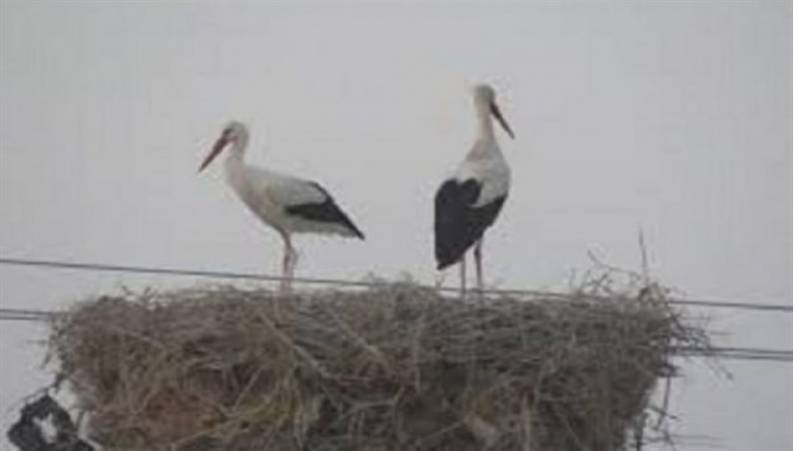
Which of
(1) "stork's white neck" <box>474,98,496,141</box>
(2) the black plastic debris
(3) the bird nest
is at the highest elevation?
(1) "stork's white neck" <box>474,98,496,141</box>

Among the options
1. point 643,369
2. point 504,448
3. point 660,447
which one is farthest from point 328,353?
point 660,447

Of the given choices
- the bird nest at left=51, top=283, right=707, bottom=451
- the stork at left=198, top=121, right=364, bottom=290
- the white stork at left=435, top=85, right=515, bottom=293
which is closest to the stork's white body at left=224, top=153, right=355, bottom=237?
the stork at left=198, top=121, right=364, bottom=290

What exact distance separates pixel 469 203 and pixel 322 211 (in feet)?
1.12

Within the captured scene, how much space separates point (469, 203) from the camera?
4312mm

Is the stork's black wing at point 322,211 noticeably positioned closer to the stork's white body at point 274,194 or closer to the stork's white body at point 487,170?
the stork's white body at point 274,194

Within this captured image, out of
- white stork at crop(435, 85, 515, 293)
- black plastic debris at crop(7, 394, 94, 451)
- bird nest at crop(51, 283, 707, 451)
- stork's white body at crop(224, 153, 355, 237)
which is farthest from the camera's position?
stork's white body at crop(224, 153, 355, 237)

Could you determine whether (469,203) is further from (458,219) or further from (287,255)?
(287,255)

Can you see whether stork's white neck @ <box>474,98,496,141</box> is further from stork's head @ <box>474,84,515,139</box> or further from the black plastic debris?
the black plastic debris

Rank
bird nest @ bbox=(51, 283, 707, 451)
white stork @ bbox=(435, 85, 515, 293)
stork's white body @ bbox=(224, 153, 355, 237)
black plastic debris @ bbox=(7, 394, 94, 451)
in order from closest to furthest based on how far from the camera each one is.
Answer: bird nest @ bbox=(51, 283, 707, 451)
black plastic debris @ bbox=(7, 394, 94, 451)
white stork @ bbox=(435, 85, 515, 293)
stork's white body @ bbox=(224, 153, 355, 237)

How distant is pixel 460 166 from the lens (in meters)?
4.48

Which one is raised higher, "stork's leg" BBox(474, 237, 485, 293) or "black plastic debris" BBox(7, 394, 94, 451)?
"stork's leg" BBox(474, 237, 485, 293)

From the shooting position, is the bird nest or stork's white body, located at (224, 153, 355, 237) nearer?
the bird nest

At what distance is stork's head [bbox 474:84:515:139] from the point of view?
181 inches

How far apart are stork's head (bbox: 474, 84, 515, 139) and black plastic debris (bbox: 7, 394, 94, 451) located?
3.61ft
